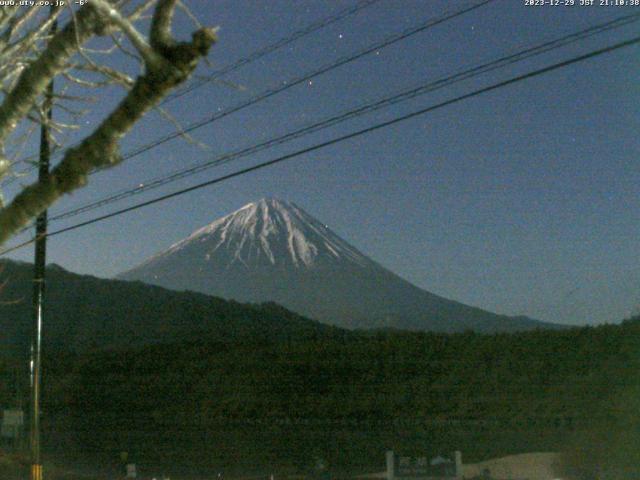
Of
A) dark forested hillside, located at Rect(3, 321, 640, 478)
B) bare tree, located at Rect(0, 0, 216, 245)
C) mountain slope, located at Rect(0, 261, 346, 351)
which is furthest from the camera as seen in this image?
mountain slope, located at Rect(0, 261, 346, 351)

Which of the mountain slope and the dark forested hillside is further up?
the mountain slope

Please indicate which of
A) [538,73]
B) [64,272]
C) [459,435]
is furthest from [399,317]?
[538,73]

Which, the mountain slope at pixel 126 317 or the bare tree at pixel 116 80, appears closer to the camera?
the bare tree at pixel 116 80

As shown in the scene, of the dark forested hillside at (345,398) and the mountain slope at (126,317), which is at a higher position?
the mountain slope at (126,317)

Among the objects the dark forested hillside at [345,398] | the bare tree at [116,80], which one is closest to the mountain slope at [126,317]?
the dark forested hillside at [345,398]

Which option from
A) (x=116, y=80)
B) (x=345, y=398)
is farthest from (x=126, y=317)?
(x=116, y=80)

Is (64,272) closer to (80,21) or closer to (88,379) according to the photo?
(88,379)

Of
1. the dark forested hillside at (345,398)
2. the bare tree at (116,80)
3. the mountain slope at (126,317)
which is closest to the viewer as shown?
the bare tree at (116,80)

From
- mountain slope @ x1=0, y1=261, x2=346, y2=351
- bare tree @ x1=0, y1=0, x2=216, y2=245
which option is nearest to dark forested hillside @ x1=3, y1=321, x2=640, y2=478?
mountain slope @ x1=0, y1=261, x2=346, y2=351

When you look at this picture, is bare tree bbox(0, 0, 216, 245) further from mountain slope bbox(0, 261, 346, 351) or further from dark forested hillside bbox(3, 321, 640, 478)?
mountain slope bbox(0, 261, 346, 351)

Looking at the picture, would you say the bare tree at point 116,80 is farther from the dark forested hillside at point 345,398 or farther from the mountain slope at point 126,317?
the mountain slope at point 126,317

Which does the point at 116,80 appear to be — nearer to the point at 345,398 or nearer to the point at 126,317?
the point at 345,398
